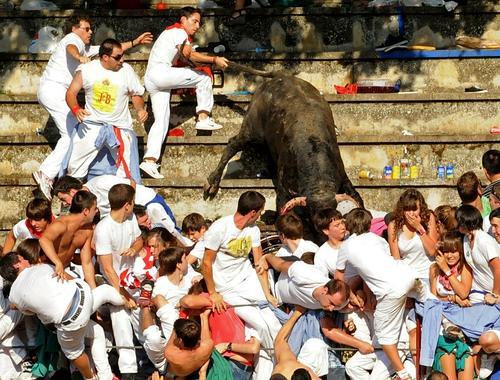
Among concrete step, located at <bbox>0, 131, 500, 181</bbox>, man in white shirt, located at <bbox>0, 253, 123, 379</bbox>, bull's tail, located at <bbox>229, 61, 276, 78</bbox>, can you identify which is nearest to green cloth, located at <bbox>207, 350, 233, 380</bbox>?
man in white shirt, located at <bbox>0, 253, 123, 379</bbox>

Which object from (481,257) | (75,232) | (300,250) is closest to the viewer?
(481,257)

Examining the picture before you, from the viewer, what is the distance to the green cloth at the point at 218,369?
11.8 meters

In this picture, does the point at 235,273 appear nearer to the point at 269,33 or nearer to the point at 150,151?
the point at 150,151

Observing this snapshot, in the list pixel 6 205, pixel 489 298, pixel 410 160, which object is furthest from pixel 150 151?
pixel 489 298

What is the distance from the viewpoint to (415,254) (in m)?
12.3

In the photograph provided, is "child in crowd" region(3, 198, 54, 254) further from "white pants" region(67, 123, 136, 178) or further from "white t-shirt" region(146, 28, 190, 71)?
"white t-shirt" region(146, 28, 190, 71)

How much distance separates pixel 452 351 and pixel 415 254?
100 centimetres

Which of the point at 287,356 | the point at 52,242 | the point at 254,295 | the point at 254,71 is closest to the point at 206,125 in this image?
the point at 254,71

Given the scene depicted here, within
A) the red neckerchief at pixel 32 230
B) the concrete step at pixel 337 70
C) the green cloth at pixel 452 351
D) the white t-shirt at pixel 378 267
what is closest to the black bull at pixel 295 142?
the concrete step at pixel 337 70

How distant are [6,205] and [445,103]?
556cm

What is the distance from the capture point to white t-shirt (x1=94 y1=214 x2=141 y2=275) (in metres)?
12.6

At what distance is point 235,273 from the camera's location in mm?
12547

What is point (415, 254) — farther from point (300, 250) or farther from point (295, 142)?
point (295, 142)

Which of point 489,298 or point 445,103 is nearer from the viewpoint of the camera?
point 489,298
